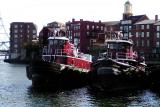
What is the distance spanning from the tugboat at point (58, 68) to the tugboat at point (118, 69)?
10.8ft

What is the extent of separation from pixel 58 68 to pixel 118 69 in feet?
25.9

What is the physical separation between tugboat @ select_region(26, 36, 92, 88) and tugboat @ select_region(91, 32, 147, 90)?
3304mm

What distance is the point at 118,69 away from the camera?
52812 millimetres

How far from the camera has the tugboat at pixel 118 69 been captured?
170ft

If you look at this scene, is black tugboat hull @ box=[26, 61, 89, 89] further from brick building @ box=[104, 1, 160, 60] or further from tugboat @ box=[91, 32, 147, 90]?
brick building @ box=[104, 1, 160, 60]

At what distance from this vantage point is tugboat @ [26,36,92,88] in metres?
55.9

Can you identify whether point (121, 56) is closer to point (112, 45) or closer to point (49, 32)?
point (112, 45)

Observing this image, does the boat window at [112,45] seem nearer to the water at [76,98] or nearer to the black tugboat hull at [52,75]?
the black tugboat hull at [52,75]

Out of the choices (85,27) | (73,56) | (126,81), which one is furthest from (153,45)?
(126,81)

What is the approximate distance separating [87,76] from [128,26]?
86091mm

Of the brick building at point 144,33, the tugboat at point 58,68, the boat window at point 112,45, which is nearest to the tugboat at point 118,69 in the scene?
the boat window at point 112,45

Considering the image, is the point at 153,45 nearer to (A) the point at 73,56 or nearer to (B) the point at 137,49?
(B) the point at 137,49

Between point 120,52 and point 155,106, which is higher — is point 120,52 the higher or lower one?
the higher one

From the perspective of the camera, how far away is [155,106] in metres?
43.2
